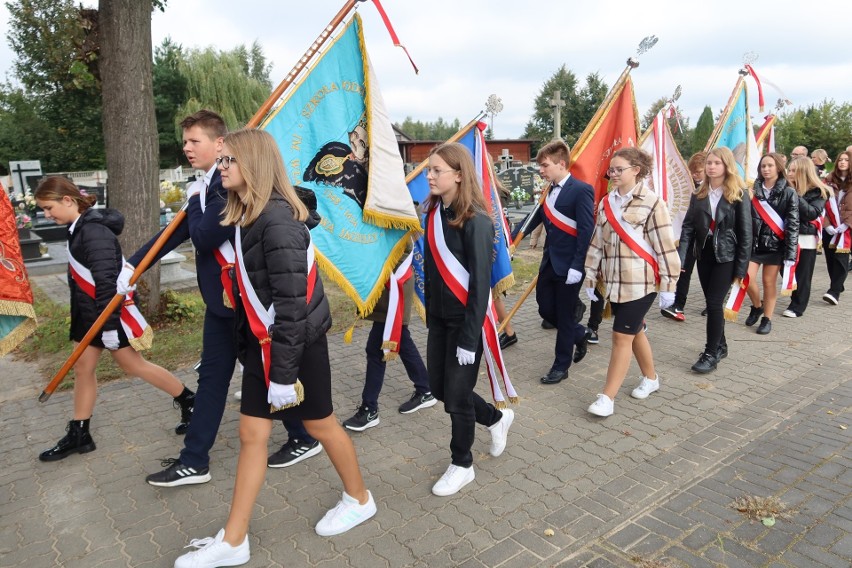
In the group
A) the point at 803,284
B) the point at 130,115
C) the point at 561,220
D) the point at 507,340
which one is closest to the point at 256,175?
the point at 561,220

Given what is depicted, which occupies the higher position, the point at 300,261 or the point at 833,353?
the point at 300,261

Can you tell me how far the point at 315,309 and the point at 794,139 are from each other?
34859 millimetres

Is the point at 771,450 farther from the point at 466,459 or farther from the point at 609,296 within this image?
the point at 466,459

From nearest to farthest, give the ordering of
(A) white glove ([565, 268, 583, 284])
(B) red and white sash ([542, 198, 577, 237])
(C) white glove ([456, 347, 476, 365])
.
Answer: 1. (C) white glove ([456, 347, 476, 365])
2. (A) white glove ([565, 268, 583, 284])
3. (B) red and white sash ([542, 198, 577, 237])

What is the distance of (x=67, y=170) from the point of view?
41.7 m

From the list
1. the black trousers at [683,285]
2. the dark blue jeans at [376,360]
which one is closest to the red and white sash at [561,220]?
the dark blue jeans at [376,360]

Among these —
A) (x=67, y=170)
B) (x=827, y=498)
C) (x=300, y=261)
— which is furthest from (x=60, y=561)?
(x=67, y=170)

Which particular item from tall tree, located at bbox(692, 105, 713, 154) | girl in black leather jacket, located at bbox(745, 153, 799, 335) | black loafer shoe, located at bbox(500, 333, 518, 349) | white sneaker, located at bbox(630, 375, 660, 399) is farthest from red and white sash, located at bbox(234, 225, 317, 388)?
tall tree, located at bbox(692, 105, 713, 154)

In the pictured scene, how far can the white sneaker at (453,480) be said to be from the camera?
3.41 meters

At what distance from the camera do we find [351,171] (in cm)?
428

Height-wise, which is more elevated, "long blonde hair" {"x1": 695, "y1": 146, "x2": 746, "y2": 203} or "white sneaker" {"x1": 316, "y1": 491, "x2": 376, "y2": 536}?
"long blonde hair" {"x1": 695, "y1": 146, "x2": 746, "y2": 203}

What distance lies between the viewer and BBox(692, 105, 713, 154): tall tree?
129ft

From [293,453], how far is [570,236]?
2729 mm

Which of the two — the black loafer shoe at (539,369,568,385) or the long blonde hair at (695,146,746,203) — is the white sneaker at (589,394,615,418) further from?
the long blonde hair at (695,146,746,203)
